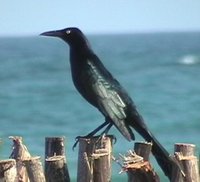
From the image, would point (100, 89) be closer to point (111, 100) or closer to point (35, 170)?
point (111, 100)

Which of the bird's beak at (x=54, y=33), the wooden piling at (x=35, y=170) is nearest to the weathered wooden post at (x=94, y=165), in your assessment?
the wooden piling at (x=35, y=170)

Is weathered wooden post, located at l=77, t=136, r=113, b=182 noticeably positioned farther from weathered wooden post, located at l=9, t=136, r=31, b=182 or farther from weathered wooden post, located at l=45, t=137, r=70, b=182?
weathered wooden post, located at l=9, t=136, r=31, b=182

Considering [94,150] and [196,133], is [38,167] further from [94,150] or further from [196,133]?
[196,133]

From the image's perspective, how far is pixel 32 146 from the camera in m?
11.5

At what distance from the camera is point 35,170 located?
4.50 meters

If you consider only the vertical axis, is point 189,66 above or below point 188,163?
above

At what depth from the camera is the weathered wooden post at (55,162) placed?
462cm

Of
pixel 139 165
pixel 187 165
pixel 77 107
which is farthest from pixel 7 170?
pixel 77 107

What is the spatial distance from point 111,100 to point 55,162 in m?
0.81

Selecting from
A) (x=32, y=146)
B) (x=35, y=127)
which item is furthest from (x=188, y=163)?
(x=35, y=127)

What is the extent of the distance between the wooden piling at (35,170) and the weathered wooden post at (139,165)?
1.26 feet

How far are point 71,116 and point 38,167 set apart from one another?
11.5 meters

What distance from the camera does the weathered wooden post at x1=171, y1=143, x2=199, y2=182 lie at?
→ 4.69 metres

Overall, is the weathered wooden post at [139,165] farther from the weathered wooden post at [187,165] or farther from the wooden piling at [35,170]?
the wooden piling at [35,170]
